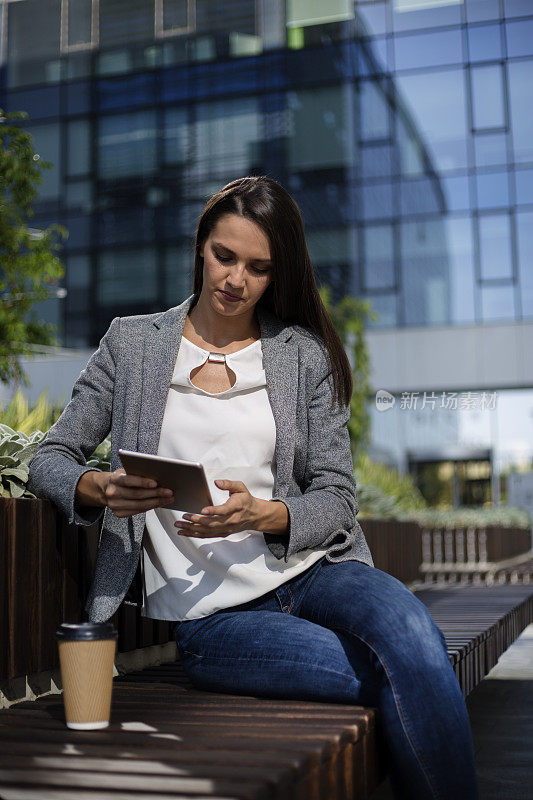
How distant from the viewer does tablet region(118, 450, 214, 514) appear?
203cm

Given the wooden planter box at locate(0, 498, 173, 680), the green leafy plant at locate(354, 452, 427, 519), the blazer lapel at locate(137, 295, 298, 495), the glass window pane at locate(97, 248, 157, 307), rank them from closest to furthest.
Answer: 1. the wooden planter box at locate(0, 498, 173, 680)
2. the blazer lapel at locate(137, 295, 298, 495)
3. the green leafy plant at locate(354, 452, 427, 519)
4. the glass window pane at locate(97, 248, 157, 307)

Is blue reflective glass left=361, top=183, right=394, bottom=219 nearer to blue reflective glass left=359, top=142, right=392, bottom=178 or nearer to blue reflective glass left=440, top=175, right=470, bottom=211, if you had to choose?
blue reflective glass left=359, top=142, right=392, bottom=178

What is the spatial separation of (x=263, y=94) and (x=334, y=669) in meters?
19.2

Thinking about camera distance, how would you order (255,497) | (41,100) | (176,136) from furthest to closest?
(41,100) → (176,136) → (255,497)

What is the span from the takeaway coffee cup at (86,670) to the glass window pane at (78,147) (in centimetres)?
2004

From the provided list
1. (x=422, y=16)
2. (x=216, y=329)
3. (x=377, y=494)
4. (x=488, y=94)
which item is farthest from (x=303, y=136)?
(x=216, y=329)

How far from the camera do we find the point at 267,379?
2676mm

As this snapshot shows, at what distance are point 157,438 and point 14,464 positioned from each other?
438mm

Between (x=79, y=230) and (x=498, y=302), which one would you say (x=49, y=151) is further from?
(x=498, y=302)

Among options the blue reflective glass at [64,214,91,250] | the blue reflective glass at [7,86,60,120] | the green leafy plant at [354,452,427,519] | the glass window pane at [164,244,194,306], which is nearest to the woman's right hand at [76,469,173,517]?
the green leafy plant at [354,452,427,519]

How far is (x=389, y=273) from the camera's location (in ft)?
63.7

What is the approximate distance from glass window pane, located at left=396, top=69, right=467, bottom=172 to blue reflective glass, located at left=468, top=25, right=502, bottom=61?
493 millimetres

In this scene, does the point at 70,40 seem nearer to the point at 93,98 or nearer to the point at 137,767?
the point at 93,98

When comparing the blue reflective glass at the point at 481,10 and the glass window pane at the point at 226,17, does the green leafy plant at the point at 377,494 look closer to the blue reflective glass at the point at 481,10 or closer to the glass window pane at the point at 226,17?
the blue reflective glass at the point at 481,10
